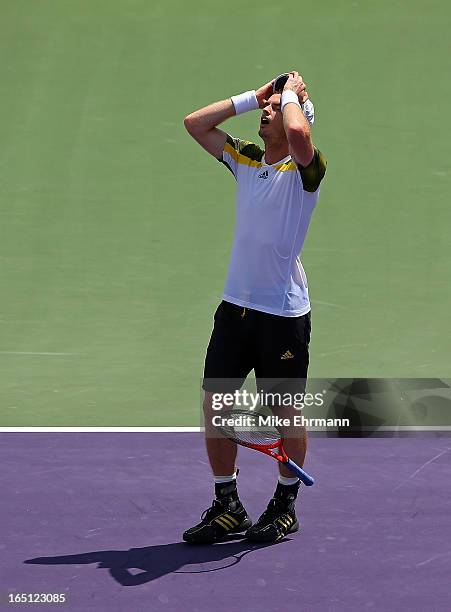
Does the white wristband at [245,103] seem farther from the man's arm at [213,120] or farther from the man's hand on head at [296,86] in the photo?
the man's hand on head at [296,86]

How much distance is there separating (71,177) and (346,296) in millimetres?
3466

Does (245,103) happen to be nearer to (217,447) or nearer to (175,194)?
(217,447)

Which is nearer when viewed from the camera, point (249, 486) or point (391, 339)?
point (249, 486)

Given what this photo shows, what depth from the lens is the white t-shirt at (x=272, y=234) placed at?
6.99 metres

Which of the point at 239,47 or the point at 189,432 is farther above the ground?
the point at 239,47

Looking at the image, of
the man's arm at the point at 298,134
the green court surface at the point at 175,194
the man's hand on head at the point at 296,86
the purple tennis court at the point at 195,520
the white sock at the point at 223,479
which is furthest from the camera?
the green court surface at the point at 175,194

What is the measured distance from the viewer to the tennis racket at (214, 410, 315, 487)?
679cm

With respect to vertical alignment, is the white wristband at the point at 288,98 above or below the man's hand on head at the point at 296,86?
below

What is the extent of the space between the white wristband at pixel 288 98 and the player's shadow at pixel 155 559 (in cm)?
233

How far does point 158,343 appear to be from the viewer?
403 inches

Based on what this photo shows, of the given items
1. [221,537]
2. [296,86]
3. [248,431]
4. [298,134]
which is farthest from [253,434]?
[296,86]

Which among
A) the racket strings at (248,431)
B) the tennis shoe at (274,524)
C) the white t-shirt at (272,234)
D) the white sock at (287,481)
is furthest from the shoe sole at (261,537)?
the white t-shirt at (272,234)

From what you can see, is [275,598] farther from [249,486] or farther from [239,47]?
[239,47]

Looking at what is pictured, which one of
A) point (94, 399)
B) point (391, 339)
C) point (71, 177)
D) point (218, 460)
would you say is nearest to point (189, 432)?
point (94, 399)
